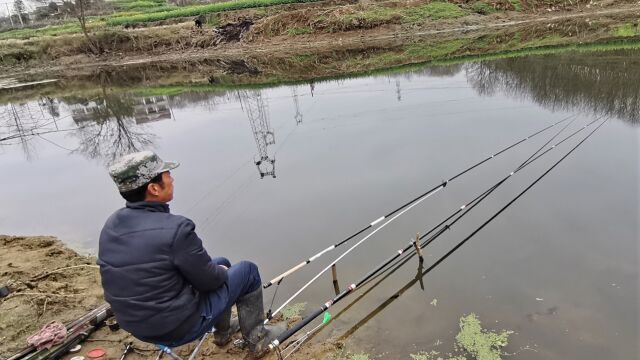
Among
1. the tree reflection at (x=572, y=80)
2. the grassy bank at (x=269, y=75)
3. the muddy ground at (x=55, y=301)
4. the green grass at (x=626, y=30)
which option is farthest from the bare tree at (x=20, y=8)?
the green grass at (x=626, y=30)

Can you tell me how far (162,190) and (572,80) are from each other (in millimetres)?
14642

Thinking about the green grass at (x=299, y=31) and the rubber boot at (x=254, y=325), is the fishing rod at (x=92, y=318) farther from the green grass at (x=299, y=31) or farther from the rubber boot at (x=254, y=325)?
the green grass at (x=299, y=31)

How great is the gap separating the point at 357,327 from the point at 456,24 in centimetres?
3287

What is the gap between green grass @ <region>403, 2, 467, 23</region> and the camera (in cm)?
3356

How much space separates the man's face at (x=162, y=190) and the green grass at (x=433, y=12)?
34.0m

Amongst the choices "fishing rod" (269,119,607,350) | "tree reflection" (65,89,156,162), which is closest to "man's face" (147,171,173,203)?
"fishing rod" (269,119,607,350)

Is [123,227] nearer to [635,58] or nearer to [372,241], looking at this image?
[372,241]

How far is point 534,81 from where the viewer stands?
1410 centimetres

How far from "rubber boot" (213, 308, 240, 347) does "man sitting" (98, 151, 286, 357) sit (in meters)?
0.88

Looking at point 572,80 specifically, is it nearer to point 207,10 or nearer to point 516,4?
point 516,4

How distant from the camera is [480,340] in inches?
168

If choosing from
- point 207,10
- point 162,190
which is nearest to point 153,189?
point 162,190

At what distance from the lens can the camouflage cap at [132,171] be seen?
2.95 meters

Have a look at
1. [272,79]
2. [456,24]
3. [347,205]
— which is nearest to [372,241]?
[347,205]
